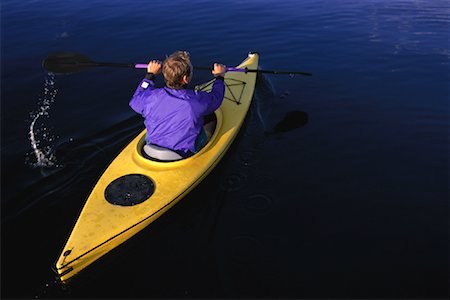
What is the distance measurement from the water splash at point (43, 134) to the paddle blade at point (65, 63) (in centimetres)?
118

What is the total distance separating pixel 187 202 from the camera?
5.03 meters

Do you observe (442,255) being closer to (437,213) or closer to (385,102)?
(437,213)

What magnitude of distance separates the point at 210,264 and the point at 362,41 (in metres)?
10.2

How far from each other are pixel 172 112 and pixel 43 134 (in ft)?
11.1

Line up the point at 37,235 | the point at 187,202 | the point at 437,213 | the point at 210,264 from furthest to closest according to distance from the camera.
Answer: the point at 187,202
the point at 437,213
the point at 37,235
the point at 210,264

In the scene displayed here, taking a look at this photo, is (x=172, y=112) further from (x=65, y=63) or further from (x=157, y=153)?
(x=65, y=63)

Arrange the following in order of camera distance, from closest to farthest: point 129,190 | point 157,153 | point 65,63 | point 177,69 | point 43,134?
point 177,69 < point 129,190 < point 157,153 < point 43,134 < point 65,63

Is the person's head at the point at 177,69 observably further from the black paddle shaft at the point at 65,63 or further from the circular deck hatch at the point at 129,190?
the black paddle shaft at the point at 65,63

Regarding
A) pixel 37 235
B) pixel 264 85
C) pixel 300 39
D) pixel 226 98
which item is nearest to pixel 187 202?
pixel 37 235

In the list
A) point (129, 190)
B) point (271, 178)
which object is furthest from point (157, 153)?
point (271, 178)

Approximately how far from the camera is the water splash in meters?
5.66

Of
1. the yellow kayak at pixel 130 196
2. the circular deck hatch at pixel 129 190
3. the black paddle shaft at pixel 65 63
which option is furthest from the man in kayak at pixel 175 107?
the black paddle shaft at pixel 65 63

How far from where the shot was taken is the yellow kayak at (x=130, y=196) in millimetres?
3822

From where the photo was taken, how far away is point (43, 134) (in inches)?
255
